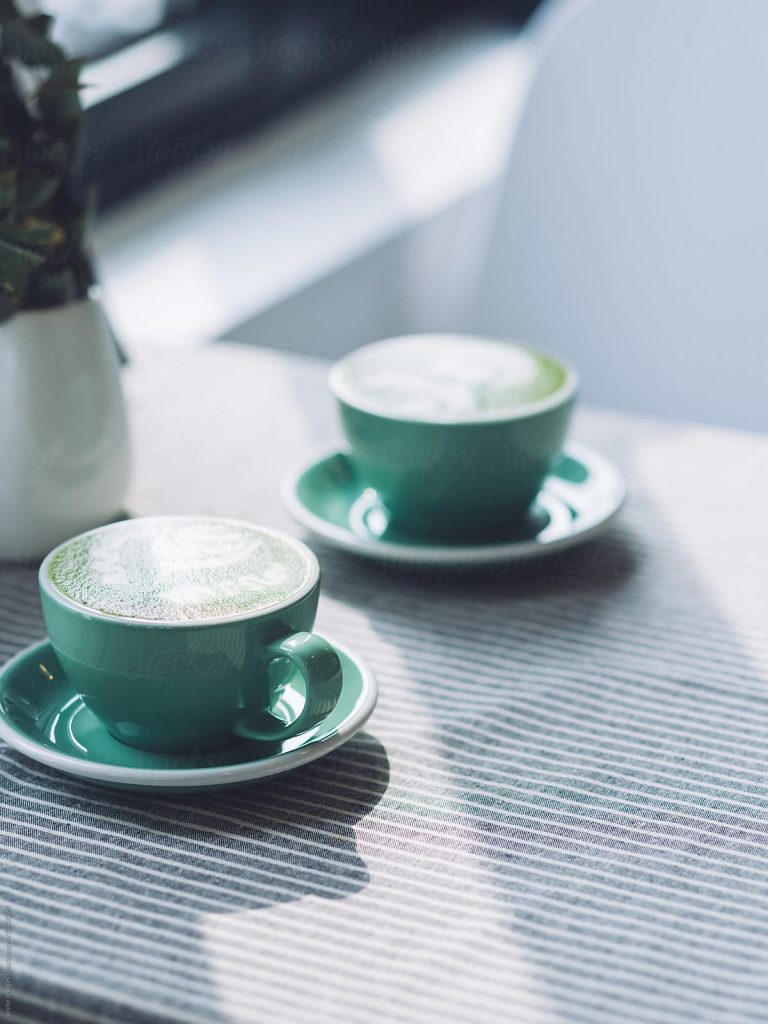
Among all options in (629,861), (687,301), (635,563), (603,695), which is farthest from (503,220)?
(629,861)

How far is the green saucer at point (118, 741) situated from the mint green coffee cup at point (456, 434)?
0.15m

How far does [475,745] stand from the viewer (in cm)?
52

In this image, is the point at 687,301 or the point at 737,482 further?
the point at 687,301

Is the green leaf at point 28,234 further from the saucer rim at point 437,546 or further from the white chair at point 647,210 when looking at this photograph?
the white chair at point 647,210

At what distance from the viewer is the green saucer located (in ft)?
1.47

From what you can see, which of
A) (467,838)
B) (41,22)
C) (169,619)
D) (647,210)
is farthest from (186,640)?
(647,210)

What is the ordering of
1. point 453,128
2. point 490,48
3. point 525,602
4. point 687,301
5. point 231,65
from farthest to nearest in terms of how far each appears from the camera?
point 490,48 < point 453,128 < point 231,65 < point 687,301 < point 525,602

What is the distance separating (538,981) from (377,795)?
0.12 meters

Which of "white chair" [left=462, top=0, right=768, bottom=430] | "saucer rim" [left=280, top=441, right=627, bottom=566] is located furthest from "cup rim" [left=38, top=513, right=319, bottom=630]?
"white chair" [left=462, top=0, right=768, bottom=430]

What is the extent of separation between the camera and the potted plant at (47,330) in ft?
2.02

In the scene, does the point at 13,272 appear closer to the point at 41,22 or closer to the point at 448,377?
the point at 41,22

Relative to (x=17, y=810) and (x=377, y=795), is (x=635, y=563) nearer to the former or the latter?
(x=377, y=795)

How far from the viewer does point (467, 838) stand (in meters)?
0.45

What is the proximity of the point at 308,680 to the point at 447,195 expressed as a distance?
1.49 meters
